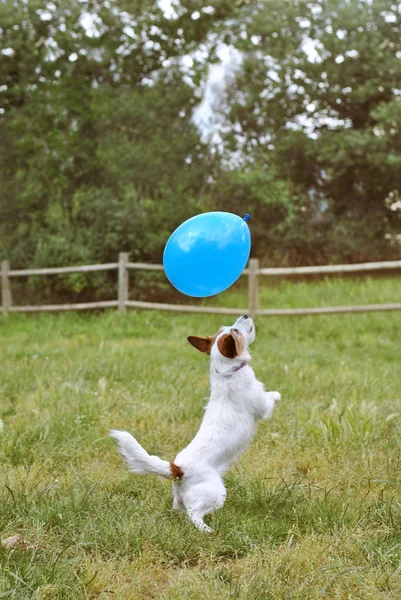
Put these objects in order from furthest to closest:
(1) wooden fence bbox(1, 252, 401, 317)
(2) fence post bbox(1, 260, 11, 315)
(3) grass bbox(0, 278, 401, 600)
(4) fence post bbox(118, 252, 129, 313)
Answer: (2) fence post bbox(1, 260, 11, 315) → (4) fence post bbox(118, 252, 129, 313) → (1) wooden fence bbox(1, 252, 401, 317) → (3) grass bbox(0, 278, 401, 600)

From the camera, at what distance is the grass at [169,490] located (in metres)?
3.08

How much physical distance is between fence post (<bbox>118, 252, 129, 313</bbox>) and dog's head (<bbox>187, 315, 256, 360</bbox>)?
10081mm

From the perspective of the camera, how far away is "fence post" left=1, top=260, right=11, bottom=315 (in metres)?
14.7

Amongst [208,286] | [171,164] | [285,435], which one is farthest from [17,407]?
[171,164]

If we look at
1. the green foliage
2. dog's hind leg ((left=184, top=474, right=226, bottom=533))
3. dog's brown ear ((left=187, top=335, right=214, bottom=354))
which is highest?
the green foliage

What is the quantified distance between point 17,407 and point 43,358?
2619mm

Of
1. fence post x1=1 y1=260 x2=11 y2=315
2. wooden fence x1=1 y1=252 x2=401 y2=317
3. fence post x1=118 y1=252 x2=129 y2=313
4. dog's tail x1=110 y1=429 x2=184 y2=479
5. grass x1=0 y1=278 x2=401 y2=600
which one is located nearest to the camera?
grass x1=0 y1=278 x2=401 y2=600

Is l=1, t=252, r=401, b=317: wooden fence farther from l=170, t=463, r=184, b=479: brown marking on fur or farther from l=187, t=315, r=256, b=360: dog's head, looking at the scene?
l=170, t=463, r=184, b=479: brown marking on fur

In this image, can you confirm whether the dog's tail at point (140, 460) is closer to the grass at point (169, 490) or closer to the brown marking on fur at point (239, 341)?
the grass at point (169, 490)

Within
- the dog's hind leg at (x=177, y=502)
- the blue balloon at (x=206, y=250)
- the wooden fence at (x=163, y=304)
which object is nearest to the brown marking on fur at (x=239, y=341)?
the blue balloon at (x=206, y=250)

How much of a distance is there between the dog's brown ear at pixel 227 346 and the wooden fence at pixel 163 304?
8.54m

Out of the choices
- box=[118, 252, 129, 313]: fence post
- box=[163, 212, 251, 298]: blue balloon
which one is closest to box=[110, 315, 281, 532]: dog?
box=[163, 212, 251, 298]: blue balloon

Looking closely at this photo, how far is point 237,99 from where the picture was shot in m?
17.2

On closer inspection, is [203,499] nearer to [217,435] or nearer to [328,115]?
[217,435]
